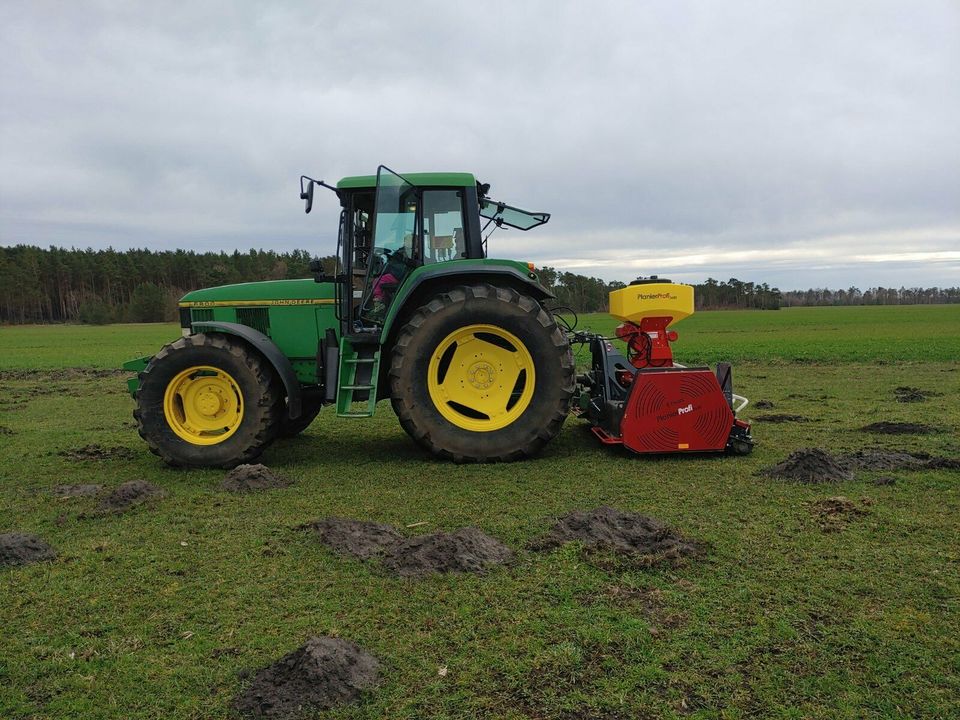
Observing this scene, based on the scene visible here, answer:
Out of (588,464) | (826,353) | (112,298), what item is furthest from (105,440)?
(112,298)

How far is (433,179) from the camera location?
6.82m

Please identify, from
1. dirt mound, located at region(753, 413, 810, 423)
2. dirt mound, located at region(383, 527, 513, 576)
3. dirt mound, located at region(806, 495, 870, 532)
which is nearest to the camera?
dirt mound, located at region(383, 527, 513, 576)

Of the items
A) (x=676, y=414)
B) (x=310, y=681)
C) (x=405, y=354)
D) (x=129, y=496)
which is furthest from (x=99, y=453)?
(x=676, y=414)

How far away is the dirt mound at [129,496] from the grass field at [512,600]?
104mm

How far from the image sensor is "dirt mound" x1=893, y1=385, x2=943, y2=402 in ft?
33.6

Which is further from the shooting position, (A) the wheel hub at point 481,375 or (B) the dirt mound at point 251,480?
(A) the wheel hub at point 481,375

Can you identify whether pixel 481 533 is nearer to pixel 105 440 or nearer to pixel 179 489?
pixel 179 489

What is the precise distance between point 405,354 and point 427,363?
239 mm

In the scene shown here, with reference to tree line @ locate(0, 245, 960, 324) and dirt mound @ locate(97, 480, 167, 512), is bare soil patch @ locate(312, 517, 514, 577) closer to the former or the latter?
dirt mound @ locate(97, 480, 167, 512)

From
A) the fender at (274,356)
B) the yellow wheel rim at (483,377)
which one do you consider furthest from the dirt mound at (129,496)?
the yellow wheel rim at (483,377)

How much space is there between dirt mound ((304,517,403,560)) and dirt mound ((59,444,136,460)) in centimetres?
378

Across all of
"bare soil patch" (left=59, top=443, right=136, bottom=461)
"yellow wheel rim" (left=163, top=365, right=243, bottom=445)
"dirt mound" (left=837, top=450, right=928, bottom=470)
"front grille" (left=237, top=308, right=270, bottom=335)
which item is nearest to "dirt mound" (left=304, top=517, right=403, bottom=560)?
"yellow wheel rim" (left=163, top=365, right=243, bottom=445)

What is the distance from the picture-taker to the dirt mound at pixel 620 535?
411 cm

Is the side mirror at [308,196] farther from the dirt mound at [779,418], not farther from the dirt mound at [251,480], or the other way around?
the dirt mound at [779,418]
